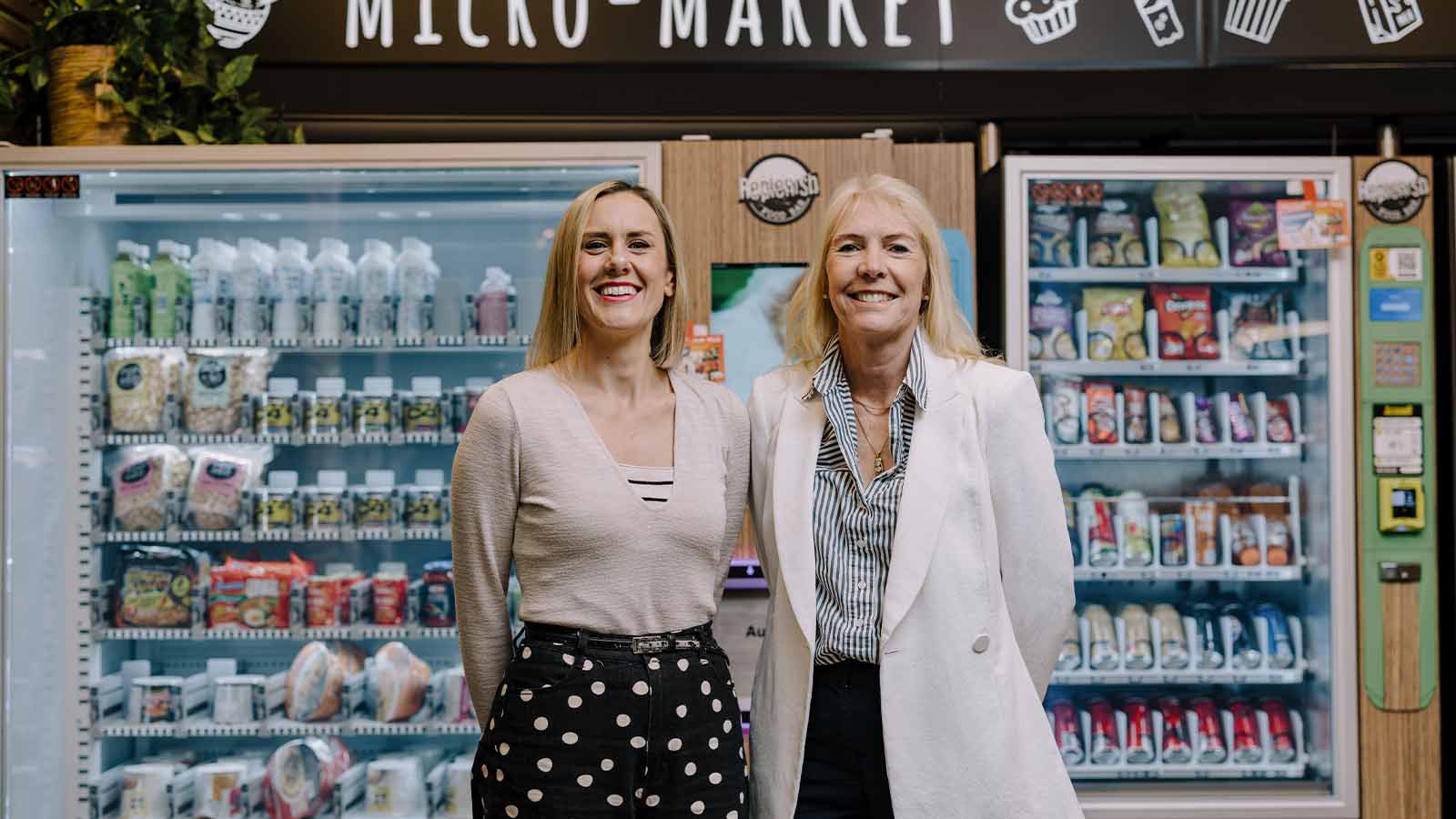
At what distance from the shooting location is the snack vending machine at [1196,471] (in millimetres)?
3223

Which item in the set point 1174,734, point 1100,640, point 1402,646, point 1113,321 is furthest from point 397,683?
point 1402,646

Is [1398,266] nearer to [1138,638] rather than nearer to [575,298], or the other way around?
[1138,638]

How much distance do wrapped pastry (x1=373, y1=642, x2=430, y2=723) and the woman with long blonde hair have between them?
167cm

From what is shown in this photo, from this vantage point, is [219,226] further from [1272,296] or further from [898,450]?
[1272,296]

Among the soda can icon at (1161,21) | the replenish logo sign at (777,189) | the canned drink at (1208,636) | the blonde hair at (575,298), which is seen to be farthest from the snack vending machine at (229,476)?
the canned drink at (1208,636)

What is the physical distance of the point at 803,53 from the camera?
3535 mm

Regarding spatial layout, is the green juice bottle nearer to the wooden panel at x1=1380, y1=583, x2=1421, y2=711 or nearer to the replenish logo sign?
the replenish logo sign

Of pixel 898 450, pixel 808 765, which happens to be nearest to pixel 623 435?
pixel 898 450

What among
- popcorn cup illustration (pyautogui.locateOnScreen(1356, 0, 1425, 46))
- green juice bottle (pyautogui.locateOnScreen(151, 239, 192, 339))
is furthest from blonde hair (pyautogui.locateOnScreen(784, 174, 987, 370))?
popcorn cup illustration (pyautogui.locateOnScreen(1356, 0, 1425, 46))

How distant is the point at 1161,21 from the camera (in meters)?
3.53

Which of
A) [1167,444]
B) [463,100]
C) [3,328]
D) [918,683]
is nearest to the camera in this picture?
[918,683]

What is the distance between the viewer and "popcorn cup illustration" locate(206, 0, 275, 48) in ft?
11.1

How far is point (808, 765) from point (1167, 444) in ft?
6.83

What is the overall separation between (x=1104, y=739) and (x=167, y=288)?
3.08 metres
